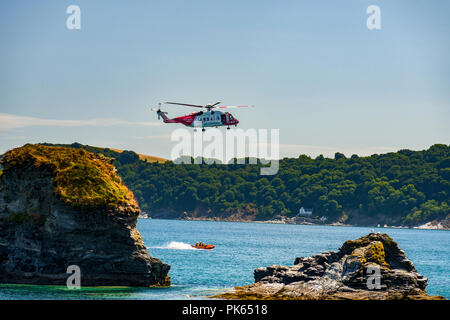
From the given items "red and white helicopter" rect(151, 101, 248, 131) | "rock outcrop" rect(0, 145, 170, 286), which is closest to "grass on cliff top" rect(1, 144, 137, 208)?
"rock outcrop" rect(0, 145, 170, 286)

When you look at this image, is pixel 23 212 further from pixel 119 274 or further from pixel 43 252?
pixel 119 274

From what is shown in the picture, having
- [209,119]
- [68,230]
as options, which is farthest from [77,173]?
[209,119]

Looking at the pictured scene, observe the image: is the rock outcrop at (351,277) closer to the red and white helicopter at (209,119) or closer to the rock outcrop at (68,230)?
the rock outcrop at (68,230)

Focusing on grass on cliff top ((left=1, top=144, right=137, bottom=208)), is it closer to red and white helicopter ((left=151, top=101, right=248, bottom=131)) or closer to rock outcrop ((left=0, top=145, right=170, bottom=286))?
rock outcrop ((left=0, top=145, right=170, bottom=286))

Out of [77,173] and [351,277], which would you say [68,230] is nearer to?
[77,173]

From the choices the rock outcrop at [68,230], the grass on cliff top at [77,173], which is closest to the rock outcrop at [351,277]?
the rock outcrop at [68,230]
